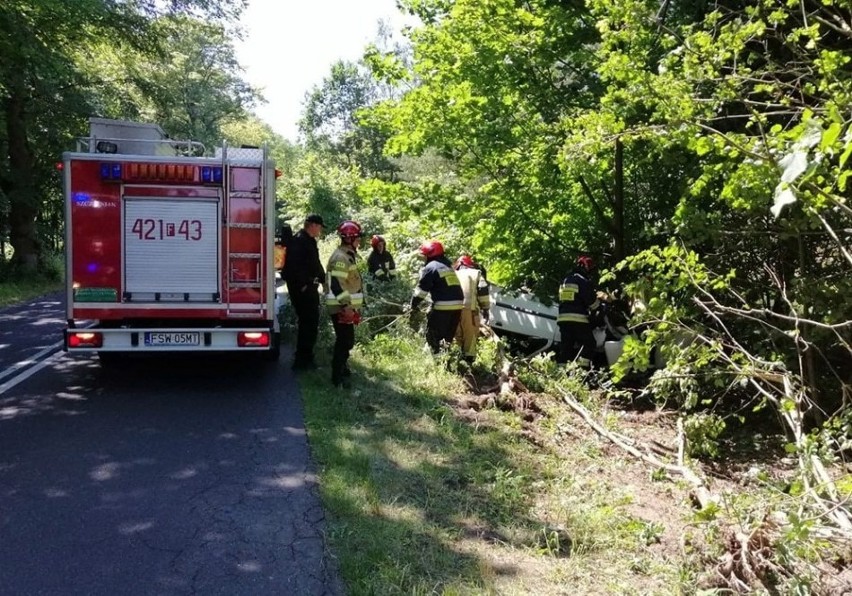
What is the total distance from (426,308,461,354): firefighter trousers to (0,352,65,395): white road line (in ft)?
15.5

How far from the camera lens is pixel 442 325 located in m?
8.72

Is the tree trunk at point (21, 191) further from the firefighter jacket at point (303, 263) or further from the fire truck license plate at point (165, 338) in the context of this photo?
the fire truck license plate at point (165, 338)

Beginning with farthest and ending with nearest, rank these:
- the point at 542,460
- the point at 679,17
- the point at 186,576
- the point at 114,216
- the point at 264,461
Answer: the point at 679,17 → the point at 114,216 → the point at 542,460 → the point at 264,461 → the point at 186,576

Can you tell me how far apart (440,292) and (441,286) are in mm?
78

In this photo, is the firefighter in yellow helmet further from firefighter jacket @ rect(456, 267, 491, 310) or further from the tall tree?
the tall tree

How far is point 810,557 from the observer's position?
3.90m

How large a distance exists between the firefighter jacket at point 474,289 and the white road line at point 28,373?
5.31 metres

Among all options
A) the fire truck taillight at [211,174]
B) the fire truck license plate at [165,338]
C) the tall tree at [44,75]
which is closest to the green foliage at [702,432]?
the fire truck license plate at [165,338]

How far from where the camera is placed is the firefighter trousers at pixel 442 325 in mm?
8695

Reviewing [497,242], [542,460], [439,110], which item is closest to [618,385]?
[497,242]

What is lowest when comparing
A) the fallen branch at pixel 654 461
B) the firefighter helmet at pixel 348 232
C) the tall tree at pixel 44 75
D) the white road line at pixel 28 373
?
the fallen branch at pixel 654 461

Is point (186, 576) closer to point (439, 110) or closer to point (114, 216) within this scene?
point (114, 216)

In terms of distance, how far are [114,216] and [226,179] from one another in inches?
48.3

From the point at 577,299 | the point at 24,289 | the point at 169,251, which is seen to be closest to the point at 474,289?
the point at 577,299
